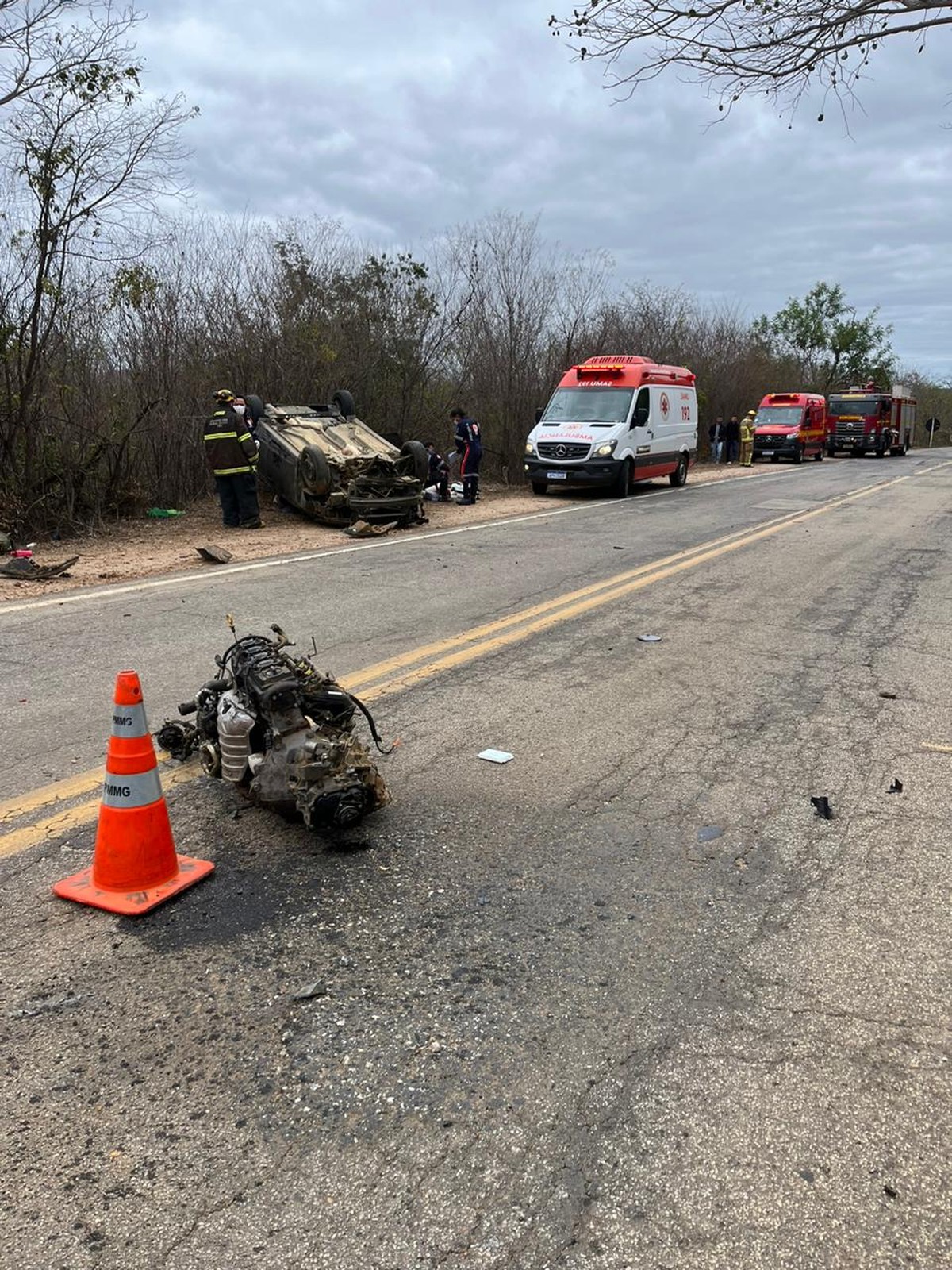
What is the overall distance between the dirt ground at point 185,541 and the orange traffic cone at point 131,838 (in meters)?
6.08

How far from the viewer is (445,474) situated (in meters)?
18.5

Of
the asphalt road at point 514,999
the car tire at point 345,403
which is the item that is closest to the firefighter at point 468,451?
the car tire at point 345,403

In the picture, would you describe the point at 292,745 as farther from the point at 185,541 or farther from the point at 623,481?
the point at 623,481

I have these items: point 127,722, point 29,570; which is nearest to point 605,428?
point 29,570

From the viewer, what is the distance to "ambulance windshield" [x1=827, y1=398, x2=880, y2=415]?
39.4 meters

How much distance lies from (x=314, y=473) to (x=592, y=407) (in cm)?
763

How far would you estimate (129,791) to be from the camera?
3.18 meters

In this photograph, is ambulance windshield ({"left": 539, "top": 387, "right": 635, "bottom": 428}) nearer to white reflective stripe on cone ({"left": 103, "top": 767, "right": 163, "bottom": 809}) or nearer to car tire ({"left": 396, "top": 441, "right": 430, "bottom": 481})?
car tire ({"left": 396, "top": 441, "right": 430, "bottom": 481})

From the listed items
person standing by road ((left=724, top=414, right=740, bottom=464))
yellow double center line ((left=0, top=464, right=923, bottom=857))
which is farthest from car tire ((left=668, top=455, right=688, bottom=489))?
person standing by road ((left=724, top=414, right=740, bottom=464))

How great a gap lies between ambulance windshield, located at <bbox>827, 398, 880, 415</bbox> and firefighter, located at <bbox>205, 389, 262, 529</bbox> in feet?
110

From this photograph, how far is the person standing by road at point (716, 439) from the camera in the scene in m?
33.9

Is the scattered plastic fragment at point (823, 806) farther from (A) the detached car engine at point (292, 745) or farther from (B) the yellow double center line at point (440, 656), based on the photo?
(B) the yellow double center line at point (440, 656)

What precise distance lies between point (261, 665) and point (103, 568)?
7463mm

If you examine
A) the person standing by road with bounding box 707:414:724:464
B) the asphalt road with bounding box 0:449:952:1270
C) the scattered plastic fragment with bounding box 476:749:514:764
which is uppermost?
the person standing by road with bounding box 707:414:724:464
